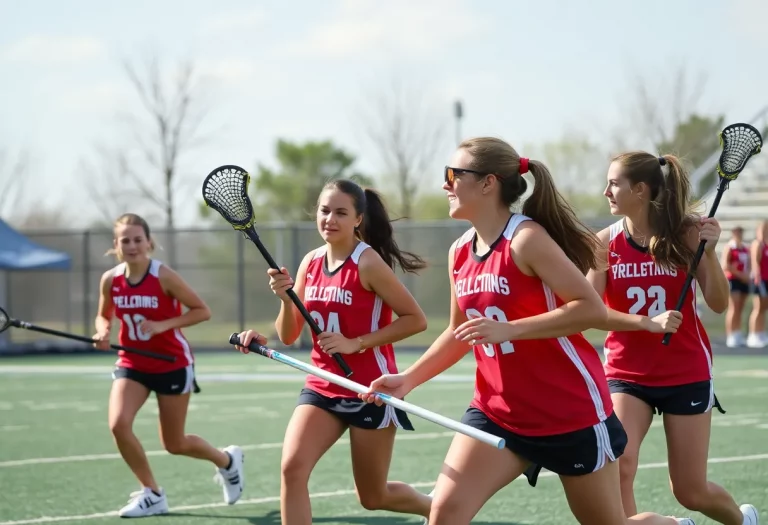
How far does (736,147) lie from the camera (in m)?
6.16

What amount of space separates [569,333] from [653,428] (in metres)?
6.93

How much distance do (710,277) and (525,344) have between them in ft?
4.93

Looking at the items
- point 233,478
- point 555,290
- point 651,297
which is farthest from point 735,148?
point 233,478

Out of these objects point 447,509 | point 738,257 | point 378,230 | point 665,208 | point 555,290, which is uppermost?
point 665,208

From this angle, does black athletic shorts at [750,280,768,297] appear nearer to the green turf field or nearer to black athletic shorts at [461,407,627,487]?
the green turf field

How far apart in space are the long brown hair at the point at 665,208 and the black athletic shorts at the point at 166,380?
336 centimetres

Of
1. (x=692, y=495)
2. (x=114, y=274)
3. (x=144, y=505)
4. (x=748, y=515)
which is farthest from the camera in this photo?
(x=114, y=274)

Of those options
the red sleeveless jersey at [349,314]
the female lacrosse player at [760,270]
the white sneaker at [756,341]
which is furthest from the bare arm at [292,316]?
the white sneaker at [756,341]

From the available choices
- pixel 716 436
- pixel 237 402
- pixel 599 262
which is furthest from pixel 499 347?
pixel 237 402

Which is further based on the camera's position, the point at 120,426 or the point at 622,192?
the point at 120,426

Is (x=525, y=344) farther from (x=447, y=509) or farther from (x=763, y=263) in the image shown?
(x=763, y=263)

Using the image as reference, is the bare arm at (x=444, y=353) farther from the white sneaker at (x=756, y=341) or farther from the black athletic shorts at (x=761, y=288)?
the white sneaker at (x=756, y=341)

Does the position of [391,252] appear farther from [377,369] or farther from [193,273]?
[193,273]

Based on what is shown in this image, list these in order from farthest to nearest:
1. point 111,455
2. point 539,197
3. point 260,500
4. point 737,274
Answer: point 737,274 < point 111,455 < point 260,500 < point 539,197
